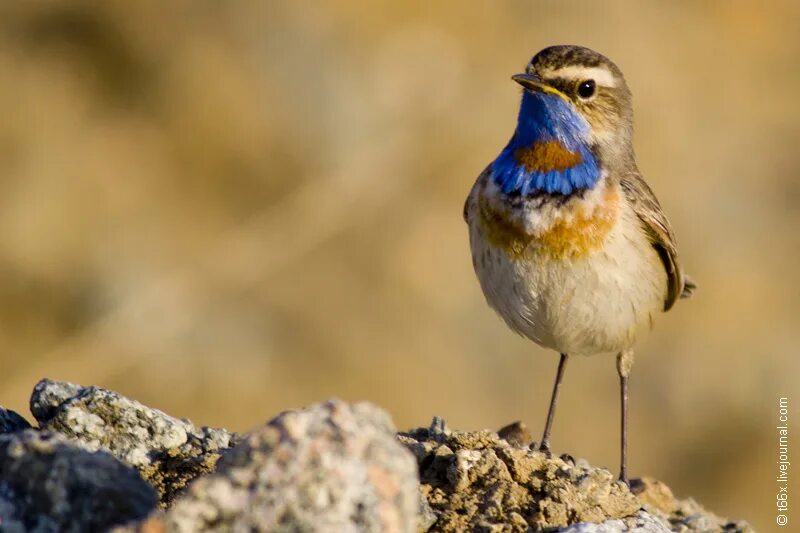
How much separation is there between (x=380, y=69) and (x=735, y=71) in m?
6.40

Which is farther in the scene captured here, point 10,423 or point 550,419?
point 550,419

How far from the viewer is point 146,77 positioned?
55.3 feet

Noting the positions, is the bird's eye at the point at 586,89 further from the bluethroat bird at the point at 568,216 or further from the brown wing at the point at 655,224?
the brown wing at the point at 655,224

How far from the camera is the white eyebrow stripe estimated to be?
768 centimetres

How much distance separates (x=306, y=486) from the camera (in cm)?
430

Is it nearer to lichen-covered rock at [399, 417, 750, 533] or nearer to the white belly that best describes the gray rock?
lichen-covered rock at [399, 417, 750, 533]

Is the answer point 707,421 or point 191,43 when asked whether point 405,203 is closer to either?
point 191,43

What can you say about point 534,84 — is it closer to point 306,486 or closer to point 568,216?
point 568,216

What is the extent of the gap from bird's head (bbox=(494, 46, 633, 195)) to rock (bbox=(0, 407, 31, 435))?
3037mm

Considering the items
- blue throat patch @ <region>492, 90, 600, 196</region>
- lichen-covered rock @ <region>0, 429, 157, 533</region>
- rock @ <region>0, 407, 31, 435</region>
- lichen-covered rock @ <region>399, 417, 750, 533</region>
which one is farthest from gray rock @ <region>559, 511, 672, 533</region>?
rock @ <region>0, 407, 31, 435</region>

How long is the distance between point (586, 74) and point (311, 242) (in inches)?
368

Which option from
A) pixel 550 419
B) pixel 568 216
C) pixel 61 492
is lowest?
pixel 61 492

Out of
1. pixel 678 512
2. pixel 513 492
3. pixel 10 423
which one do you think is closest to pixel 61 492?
pixel 10 423

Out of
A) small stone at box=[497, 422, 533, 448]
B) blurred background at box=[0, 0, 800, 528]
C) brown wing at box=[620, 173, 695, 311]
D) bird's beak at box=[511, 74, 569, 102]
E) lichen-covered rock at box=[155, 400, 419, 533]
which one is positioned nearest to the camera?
lichen-covered rock at box=[155, 400, 419, 533]
